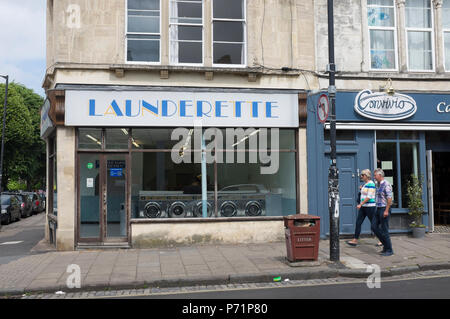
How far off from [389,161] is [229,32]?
20.0ft

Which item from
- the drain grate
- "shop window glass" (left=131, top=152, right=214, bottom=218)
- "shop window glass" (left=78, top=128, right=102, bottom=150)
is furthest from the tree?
the drain grate

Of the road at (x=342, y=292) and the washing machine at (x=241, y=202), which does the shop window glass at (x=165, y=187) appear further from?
the road at (x=342, y=292)

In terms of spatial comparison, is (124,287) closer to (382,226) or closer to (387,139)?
(382,226)

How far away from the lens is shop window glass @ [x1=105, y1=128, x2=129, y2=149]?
442 inches

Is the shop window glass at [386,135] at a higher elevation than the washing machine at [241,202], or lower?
higher

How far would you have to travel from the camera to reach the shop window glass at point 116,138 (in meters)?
11.2

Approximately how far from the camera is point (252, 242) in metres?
11.4

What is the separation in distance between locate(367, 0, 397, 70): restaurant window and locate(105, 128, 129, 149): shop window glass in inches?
302

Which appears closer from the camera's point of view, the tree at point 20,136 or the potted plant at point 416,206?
the potted plant at point 416,206

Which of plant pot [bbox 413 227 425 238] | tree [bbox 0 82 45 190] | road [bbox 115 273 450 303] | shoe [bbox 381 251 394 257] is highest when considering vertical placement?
tree [bbox 0 82 45 190]

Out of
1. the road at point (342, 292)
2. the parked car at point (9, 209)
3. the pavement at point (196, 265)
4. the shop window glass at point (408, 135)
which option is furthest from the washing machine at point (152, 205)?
the parked car at point (9, 209)

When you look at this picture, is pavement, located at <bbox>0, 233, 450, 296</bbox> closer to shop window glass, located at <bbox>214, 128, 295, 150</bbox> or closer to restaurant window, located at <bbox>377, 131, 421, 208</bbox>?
restaurant window, located at <bbox>377, 131, 421, 208</bbox>

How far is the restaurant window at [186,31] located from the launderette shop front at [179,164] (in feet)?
3.74
